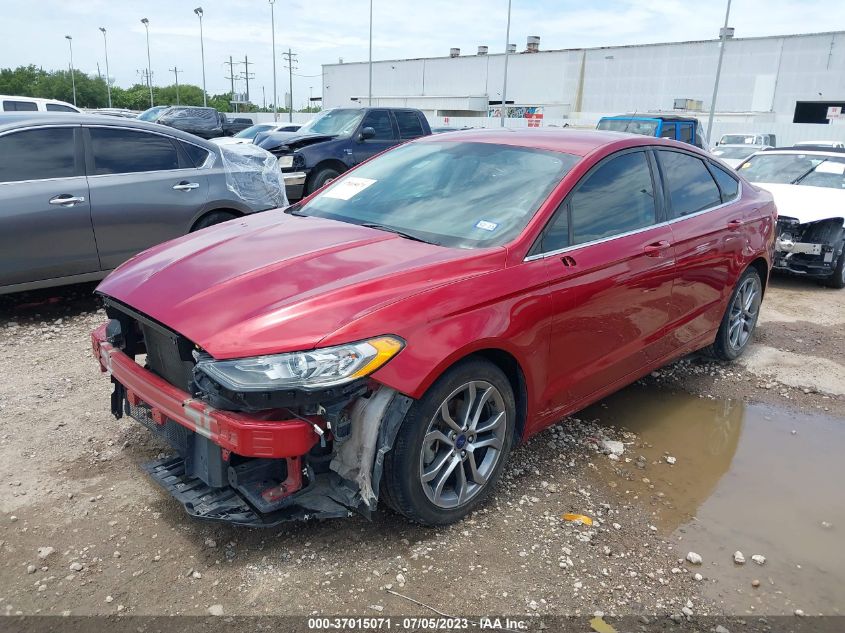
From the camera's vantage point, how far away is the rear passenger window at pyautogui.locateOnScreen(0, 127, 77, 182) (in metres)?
5.13

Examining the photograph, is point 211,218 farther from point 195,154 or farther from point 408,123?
point 408,123

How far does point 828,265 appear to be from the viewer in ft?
25.1

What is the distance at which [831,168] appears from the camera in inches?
343

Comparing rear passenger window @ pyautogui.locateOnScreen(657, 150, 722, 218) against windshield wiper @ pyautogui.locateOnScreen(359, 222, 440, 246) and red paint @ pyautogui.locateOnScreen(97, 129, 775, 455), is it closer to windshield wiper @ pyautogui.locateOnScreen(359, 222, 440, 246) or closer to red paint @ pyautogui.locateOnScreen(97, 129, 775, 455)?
red paint @ pyautogui.locateOnScreen(97, 129, 775, 455)

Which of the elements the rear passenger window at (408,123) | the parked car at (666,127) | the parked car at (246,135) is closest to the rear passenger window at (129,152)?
the parked car at (246,135)

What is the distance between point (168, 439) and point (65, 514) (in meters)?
0.61

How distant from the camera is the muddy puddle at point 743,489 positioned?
9.29ft

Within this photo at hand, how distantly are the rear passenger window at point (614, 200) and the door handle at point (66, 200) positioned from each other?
4.10 m

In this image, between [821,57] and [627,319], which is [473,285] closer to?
[627,319]

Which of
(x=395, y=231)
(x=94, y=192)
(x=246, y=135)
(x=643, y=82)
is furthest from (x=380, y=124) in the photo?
(x=643, y=82)

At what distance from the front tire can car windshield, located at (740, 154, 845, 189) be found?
24.5 feet

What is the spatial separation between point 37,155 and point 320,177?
5.46 m

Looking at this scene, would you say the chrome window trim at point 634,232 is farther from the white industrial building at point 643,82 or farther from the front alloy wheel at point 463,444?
the white industrial building at point 643,82

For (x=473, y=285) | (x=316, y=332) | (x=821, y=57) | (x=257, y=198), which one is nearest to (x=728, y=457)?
(x=473, y=285)
